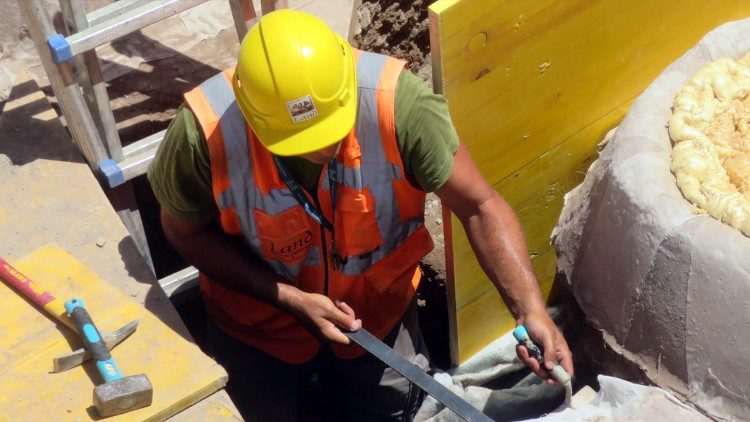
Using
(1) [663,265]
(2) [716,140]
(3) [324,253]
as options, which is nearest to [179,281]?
(3) [324,253]

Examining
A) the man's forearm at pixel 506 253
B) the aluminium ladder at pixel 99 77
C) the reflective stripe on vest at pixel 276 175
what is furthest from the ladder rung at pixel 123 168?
the man's forearm at pixel 506 253

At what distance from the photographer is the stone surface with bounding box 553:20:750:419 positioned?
9.32 feet

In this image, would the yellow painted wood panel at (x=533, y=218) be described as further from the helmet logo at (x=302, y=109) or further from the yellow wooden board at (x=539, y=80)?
the helmet logo at (x=302, y=109)

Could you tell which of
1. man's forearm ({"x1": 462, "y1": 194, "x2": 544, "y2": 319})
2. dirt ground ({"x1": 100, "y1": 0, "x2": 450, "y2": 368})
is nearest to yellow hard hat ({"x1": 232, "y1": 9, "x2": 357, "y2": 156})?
man's forearm ({"x1": 462, "y1": 194, "x2": 544, "y2": 319})

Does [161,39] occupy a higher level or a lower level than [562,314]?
higher

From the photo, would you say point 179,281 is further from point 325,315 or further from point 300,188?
point 300,188

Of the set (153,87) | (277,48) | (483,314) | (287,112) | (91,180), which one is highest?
(277,48)

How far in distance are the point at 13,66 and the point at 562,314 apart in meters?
2.81

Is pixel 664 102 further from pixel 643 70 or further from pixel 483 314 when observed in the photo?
pixel 483 314

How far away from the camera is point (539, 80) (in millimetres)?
3322

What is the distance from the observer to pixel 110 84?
15.2 feet

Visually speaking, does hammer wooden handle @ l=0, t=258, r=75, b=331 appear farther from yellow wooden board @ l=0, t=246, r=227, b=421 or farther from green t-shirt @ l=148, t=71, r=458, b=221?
green t-shirt @ l=148, t=71, r=458, b=221

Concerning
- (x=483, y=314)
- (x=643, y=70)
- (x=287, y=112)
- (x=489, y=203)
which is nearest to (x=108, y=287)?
(x=287, y=112)

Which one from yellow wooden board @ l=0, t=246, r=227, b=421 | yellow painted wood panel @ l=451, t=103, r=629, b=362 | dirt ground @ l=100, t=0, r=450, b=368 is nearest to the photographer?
yellow wooden board @ l=0, t=246, r=227, b=421
